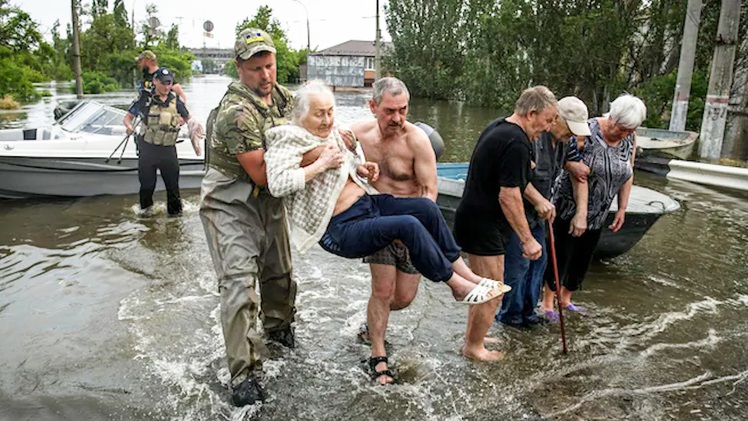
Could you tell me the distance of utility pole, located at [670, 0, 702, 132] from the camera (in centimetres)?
1378

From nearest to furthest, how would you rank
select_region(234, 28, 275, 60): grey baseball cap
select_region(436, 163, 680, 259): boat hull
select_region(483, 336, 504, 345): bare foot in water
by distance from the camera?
select_region(234, 28, 275, 60): grey baseball cap
select_region(483, 336, 504, 345): bare foot in water
select_region(436, 163, 680, 259): boat hull

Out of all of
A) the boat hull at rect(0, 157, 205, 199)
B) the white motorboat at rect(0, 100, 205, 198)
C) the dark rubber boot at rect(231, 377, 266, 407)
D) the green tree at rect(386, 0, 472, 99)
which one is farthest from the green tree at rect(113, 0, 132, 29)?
the dark rubber boot at rect(231, 377, 266, 407)

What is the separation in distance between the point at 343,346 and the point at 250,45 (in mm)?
2334

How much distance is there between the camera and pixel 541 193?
444cm

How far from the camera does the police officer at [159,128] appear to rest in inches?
306

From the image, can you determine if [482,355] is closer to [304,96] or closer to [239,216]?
[239,216]

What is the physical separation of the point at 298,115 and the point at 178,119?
4.98 m

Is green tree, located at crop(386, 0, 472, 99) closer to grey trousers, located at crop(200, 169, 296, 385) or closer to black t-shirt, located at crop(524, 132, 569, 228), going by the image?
black t-shirt, located at crop(524, 132, 569, 228)

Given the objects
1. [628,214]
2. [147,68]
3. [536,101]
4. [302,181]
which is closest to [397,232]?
[302,181]

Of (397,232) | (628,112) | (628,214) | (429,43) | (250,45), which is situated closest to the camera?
(397,232)

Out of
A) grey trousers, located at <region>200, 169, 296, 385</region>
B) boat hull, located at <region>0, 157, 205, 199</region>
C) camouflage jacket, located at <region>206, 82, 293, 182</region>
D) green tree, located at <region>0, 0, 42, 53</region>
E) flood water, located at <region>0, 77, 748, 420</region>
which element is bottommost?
flood water, located at <region>0, 77, 748, 420</region>

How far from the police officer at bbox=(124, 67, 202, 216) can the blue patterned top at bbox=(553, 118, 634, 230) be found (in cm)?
534

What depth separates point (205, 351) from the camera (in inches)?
171

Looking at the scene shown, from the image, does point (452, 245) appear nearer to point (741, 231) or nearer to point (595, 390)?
point (595, 390)
